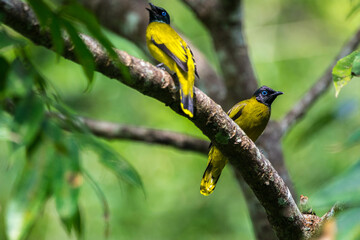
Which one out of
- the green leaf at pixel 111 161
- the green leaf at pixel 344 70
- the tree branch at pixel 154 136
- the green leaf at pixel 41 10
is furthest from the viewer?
the tree branch at pixel 154 136

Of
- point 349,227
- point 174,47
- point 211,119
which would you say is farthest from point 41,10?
point 174,47

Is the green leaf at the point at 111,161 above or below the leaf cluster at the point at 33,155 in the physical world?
below

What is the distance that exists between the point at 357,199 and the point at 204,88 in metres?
4.84

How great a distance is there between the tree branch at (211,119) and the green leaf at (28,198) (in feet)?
1.90

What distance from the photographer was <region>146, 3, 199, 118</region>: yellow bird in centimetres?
269

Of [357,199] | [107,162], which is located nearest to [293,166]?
[107,162]

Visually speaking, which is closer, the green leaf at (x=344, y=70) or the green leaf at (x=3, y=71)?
the green leaf at (x=3, y=71)

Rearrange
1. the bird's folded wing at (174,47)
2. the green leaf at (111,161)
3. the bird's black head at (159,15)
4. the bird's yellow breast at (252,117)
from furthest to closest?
the bird's black head at (159,15) → the bird's yellow breast at (252,117) → the bird's folded wing at (174,47) → the green leaf at (111,161)

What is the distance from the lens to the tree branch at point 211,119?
2.49 metres

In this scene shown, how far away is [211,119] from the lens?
277cm

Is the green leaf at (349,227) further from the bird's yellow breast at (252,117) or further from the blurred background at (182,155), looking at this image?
the blurred background at (182,155)

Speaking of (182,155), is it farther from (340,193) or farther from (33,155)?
(340,193)

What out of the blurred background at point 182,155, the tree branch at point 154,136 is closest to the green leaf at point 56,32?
the tree branch at point 154,136

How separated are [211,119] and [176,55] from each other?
3.25 ft
